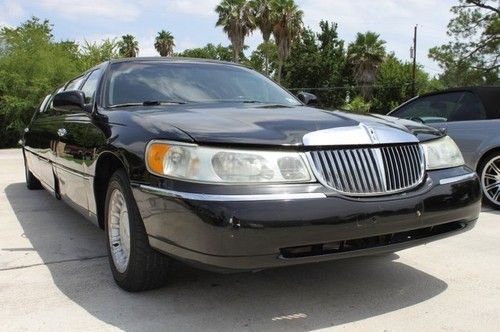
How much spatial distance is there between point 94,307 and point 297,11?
123 feet

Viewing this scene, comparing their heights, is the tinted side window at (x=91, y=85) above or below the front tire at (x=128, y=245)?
above

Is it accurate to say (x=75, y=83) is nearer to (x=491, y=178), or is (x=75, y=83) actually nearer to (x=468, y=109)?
(x=468, y=109)

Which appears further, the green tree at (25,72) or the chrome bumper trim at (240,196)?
the green tree at (25,72)

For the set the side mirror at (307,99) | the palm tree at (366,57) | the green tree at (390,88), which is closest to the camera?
the side mirror at (307,99)

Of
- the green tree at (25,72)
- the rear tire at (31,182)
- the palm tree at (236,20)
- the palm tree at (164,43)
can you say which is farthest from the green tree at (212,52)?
the rear tire at (31,182)

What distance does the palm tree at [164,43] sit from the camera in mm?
54812

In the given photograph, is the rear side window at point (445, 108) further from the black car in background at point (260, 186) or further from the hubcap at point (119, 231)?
the hubcap at point (119, 231)

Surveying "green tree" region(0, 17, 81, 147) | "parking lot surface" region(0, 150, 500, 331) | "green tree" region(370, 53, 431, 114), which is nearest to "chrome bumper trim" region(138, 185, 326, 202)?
"parking lot surface" region(0, 150, 500, 331)

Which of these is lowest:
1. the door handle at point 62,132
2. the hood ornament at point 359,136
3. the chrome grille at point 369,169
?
the chrome grille at point 369,169

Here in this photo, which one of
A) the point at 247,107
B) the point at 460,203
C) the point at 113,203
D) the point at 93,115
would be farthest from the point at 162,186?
the point at 460,203

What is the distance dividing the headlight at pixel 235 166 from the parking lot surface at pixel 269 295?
81cm

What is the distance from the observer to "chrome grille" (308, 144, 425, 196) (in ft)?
9.34

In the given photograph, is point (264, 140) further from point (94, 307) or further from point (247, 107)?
point (94, 307)

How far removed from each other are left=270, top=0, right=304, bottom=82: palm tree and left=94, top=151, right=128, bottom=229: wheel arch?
3575 cm
